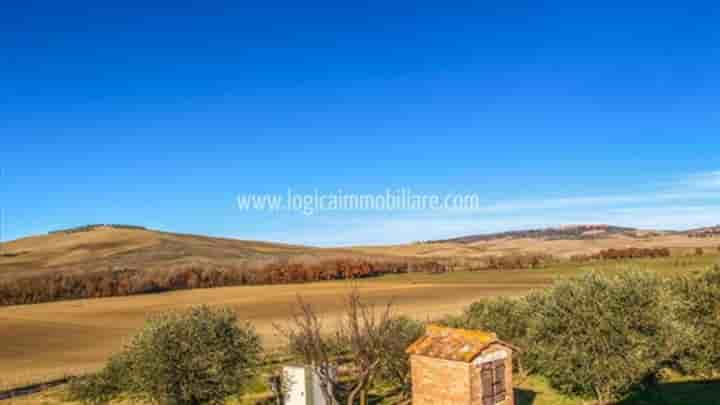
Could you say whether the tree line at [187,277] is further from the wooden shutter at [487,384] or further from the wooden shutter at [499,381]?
the wooden shutter at [487,384]

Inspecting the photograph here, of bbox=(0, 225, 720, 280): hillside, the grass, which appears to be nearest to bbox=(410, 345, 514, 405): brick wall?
the grass

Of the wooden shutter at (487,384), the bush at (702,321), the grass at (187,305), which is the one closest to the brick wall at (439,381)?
the wooden shutter at (487,384)

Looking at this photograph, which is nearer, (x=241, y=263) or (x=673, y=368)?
(x=673, y=368)

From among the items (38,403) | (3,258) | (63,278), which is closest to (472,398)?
(38,403)

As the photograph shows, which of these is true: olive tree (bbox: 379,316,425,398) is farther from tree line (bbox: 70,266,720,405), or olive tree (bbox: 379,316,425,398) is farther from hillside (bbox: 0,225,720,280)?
hillside (bbox: 0,225,720,280)

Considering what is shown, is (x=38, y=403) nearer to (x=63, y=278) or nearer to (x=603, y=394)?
(x=603, y=394)

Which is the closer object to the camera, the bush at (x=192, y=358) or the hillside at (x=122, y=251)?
the bush at (x=192, y=358)

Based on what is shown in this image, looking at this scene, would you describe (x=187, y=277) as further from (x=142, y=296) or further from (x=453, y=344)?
(x=453, y=344)
